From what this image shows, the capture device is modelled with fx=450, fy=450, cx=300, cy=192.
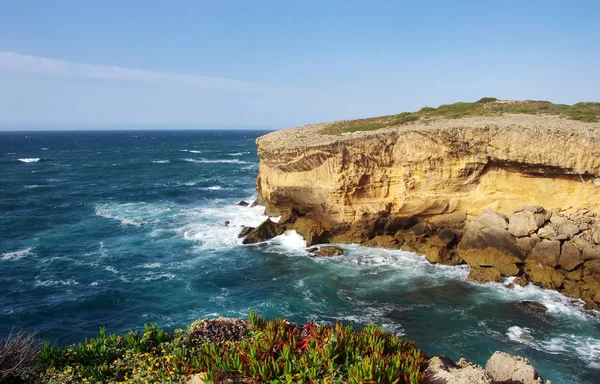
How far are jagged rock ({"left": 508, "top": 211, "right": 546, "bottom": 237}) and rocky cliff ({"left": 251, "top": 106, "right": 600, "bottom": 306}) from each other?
60mm

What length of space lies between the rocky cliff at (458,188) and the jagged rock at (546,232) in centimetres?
6

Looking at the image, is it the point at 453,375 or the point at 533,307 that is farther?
the point at 533,307

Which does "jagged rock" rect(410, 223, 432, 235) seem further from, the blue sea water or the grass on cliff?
the grass on cliff

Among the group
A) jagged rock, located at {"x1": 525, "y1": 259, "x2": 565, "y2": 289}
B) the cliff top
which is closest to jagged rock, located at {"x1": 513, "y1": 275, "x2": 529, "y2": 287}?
jagged rock, located at {"x1": 525, "y1": 259, "x2": 565, "y2": 289}

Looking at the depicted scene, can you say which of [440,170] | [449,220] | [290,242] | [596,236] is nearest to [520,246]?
[596,236]

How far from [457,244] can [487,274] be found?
12.6ft

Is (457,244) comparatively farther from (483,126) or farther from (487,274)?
(483,126)

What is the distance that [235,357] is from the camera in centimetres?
1002

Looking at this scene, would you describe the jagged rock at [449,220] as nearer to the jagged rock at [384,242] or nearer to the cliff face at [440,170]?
the cliff face at [440,170]

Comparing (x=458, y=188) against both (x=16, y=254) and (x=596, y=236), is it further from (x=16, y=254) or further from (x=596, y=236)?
(x=16, y=254)

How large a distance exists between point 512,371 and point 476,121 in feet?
77.1

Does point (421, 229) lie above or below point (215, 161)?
below

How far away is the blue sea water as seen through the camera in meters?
21.3

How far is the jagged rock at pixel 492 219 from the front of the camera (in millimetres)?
28141
